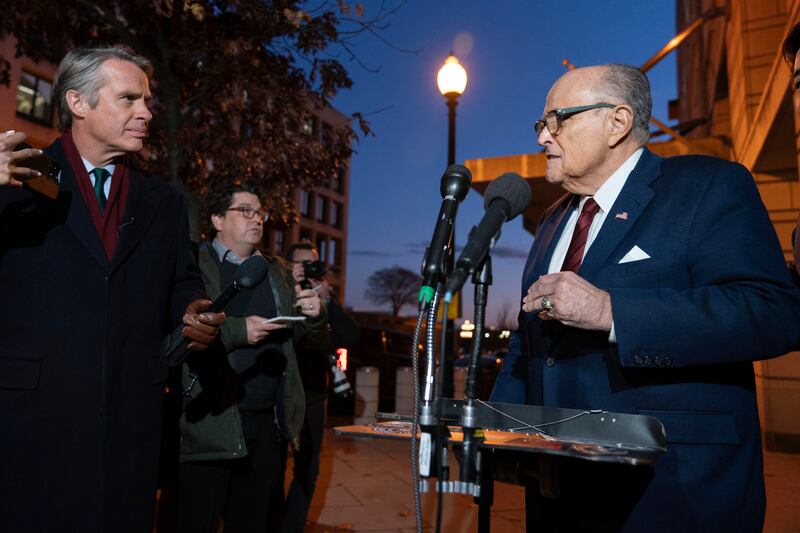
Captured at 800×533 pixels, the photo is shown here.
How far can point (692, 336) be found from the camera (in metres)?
1.72

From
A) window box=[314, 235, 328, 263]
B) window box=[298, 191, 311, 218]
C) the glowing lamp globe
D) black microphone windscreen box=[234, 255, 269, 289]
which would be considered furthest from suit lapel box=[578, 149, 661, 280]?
window box=[314, 235, 328, 263]

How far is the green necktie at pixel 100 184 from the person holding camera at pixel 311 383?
2.00 metres

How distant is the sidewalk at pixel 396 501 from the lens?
536 centimetres

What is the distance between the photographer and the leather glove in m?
2.47

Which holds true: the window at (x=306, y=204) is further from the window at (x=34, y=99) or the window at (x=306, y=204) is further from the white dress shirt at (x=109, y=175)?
the white dress shirt at (x=109, y=175)

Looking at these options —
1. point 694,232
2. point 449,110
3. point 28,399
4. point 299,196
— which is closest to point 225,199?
point 28,399

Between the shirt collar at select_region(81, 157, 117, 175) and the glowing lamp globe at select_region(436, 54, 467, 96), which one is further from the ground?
the glowing lamp globe at select_region(436, 54, 467, 96)

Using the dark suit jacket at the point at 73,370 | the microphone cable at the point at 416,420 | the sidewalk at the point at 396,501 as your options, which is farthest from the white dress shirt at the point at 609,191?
the sidewalk at the point at 396,501

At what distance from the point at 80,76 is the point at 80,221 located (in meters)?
0.74

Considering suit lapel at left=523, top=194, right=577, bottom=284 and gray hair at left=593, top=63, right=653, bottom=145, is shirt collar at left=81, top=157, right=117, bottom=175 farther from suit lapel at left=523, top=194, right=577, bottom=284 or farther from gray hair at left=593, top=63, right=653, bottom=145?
gray hair at left=593, top=63, right=653, bottom=145

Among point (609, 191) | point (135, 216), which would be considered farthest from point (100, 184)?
point (609, 191)

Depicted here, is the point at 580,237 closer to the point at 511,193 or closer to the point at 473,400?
the point at 511,193

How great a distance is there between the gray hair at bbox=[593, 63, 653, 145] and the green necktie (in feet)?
7.18

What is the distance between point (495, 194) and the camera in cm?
180
